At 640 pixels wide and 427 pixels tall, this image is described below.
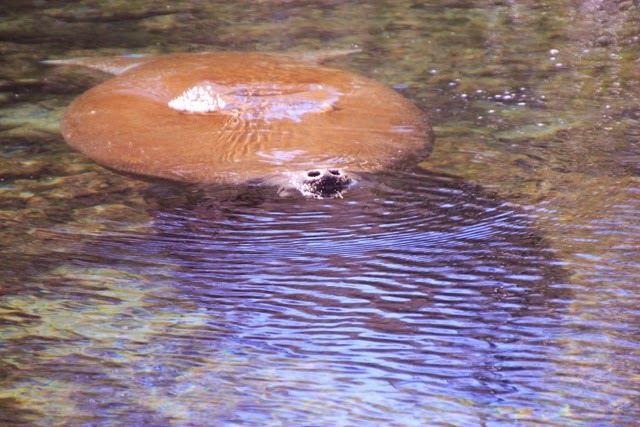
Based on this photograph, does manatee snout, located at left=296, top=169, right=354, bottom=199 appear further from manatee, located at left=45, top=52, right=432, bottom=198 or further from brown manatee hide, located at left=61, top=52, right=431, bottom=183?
brown manatee hide, located at left=61, top=52, right=431, bottom=183

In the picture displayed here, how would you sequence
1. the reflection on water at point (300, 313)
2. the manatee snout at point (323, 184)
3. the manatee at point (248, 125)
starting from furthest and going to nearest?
1. the manatee at point (248, 125)
2. the manatee snout at point (323, 184)
3. the reflection on water at point (300, 313)

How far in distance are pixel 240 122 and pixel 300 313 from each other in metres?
1.55

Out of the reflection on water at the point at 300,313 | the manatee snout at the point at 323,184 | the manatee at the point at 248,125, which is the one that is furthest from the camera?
the manatee at the point at 248,125

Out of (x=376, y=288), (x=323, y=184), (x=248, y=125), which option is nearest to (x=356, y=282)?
(x=376, y=288)

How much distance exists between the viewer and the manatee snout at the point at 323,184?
11.1 feet

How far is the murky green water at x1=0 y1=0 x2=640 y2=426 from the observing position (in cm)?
216

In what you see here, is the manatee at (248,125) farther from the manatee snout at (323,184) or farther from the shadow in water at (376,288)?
the shadow in water at (376,288)

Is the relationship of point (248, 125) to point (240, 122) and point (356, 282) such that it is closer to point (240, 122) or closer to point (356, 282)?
point (240, 122)

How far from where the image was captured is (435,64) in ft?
17.9

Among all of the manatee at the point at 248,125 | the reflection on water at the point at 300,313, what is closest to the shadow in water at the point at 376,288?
the reflection on water at the point at 300,313

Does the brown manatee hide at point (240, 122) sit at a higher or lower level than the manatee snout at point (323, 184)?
higher

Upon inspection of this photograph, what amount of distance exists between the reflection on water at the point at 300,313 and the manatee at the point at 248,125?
151 millimetres

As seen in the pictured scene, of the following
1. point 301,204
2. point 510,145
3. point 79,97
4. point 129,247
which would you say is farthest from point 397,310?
point 79,97

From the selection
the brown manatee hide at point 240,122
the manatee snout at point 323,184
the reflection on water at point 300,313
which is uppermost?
the brown manatee hide at point 240,122
